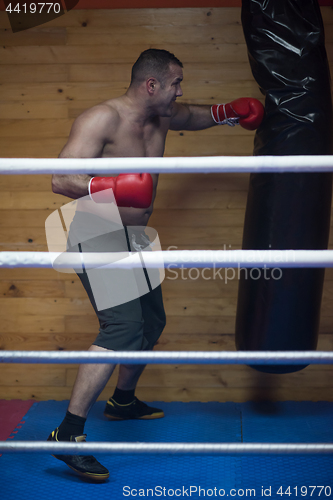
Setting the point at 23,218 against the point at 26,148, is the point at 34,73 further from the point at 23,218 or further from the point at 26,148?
the point at 23,218

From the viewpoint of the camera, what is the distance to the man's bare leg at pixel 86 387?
4.15 ft

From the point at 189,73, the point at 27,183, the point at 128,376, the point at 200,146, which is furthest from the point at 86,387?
the point at 189,73

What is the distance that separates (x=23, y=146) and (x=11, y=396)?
46.6 inches

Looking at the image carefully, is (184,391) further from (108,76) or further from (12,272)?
(108,76)

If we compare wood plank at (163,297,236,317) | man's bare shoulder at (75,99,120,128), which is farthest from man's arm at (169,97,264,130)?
wood plank at (163,297,236,317)

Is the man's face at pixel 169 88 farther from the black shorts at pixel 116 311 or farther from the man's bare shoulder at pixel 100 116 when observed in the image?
the black shorts at pixel 116 311

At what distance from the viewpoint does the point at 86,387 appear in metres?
1.27

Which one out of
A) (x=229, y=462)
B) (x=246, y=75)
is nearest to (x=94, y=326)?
(x=229, y=462)

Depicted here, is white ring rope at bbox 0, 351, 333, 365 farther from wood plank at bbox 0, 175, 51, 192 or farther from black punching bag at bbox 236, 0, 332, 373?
wood plank at bbox 0, 175, 51, 192

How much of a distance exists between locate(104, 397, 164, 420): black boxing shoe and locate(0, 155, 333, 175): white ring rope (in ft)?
4.33

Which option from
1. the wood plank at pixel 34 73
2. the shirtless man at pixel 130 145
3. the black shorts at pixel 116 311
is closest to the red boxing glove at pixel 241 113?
the shirtless man at pixel 130 145

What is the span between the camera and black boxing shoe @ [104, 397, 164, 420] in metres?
1.69

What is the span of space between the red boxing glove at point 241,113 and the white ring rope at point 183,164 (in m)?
0.97

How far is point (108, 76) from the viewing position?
5.97ft
